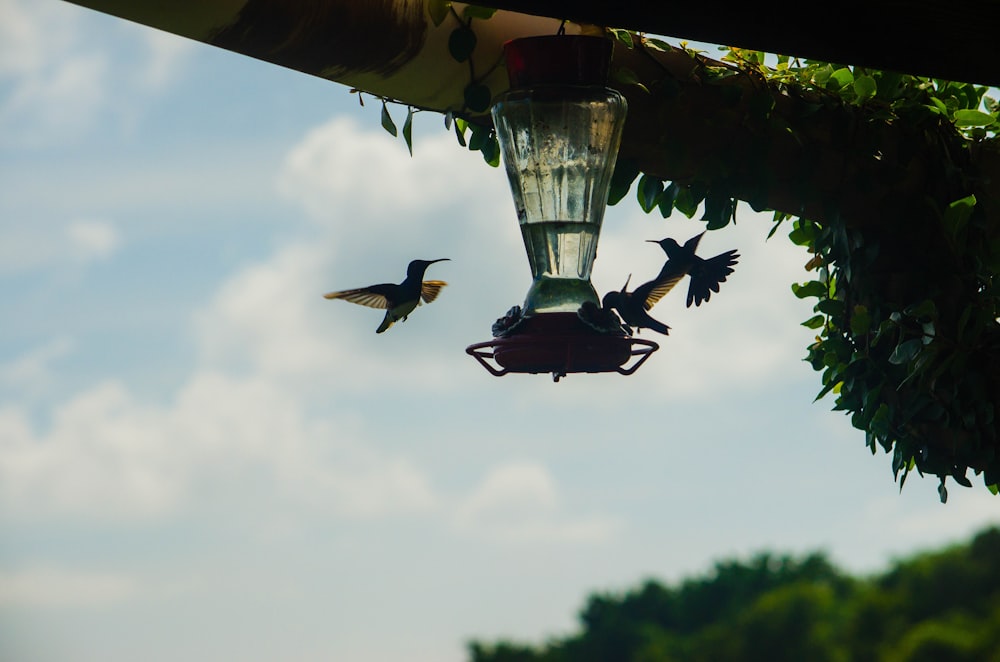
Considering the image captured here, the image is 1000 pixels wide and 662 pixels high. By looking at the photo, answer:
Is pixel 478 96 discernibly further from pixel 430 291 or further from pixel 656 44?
pixel 430 291

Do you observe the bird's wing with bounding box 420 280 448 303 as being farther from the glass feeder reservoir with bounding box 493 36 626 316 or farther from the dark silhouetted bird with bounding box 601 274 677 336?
the dark silhouetted bird with bounding box 601 274 677 336

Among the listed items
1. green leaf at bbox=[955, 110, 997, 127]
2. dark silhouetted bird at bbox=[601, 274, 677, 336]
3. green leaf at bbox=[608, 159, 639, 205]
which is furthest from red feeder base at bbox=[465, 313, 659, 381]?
green leaf at bbox=[955, 110, 997, 127]

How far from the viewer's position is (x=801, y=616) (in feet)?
98.5

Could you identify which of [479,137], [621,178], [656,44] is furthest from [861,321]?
[479,137]

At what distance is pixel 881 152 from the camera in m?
2.96

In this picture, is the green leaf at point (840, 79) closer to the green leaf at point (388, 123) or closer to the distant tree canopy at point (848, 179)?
the distant tree canopy at point (848, 179)

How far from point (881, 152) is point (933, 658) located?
2453 centimetres

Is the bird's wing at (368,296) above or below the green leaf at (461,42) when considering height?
below

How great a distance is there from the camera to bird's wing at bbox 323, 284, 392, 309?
2547 mm

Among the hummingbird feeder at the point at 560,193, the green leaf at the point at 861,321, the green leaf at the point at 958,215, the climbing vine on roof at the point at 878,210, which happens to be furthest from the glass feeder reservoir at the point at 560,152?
the green leaf at the point at 958,215

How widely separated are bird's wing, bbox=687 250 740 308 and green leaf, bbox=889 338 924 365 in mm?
719

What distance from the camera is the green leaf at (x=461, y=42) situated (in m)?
2.29

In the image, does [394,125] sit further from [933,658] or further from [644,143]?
[933,658]

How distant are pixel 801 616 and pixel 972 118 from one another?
29.3 meters
